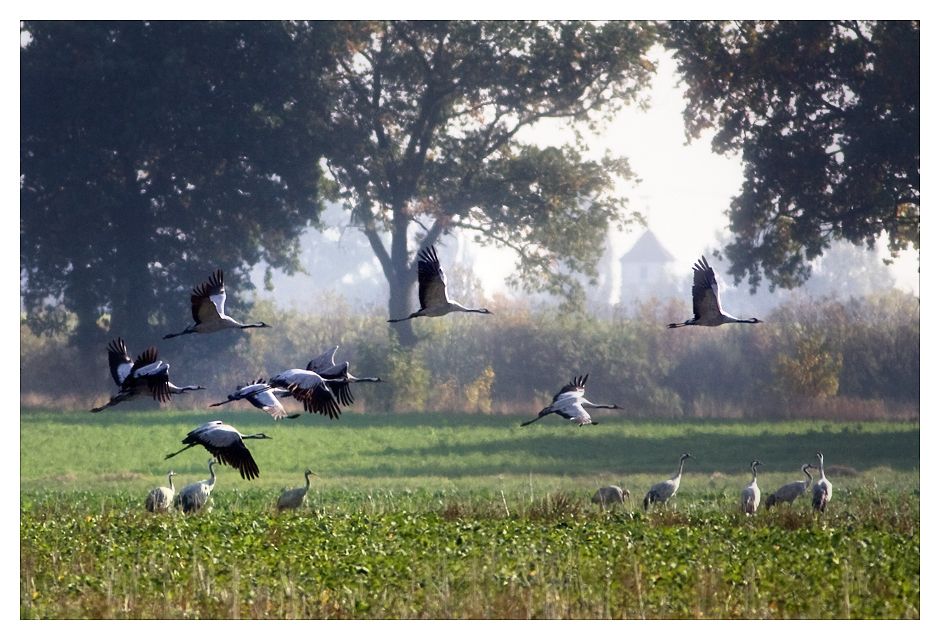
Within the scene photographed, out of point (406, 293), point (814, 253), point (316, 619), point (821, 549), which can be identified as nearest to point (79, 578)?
point (316, 619)

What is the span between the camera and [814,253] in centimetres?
2045

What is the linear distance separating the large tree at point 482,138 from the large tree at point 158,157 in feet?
3.42

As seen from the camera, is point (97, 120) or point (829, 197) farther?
point (97, 120)

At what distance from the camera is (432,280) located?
9.28 m

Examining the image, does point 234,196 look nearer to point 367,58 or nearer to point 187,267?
point 187,267

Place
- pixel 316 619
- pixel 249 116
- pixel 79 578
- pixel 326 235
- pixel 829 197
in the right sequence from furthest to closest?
pixel 326 235 → pixel 249 116 → pixel 829 197 → pixel 79 578 → pixel 316 619

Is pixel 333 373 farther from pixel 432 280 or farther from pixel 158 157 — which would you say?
pixel 158 157

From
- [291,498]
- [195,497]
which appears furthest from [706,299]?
[195,497]

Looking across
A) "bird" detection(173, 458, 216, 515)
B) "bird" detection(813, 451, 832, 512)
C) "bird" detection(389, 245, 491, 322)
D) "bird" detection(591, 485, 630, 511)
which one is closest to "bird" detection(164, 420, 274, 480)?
"bird" detection(389, 245, 491, 322)

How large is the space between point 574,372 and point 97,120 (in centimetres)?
1166

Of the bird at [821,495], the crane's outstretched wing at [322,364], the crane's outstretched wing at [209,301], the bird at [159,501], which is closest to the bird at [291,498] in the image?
the bird at [159,501]

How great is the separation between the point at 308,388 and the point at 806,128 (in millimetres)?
14645

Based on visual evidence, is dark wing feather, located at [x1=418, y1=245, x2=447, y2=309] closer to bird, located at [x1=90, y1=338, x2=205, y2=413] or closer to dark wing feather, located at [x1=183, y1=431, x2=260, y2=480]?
dark wing feather, located at [x1=183, y1=431, x2=260, y2=480]

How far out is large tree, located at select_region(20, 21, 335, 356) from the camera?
21.7 meters
